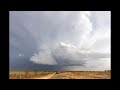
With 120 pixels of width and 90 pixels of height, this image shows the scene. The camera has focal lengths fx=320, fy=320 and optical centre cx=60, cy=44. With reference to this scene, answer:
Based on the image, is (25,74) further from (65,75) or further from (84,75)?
(84,75)

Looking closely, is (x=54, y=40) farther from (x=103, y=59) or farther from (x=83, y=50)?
(x=103, y=59)

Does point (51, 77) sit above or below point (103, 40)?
below

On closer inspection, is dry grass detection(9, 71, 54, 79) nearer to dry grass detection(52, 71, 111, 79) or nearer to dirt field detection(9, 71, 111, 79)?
dirt field detection(9, 71, 111, 79)

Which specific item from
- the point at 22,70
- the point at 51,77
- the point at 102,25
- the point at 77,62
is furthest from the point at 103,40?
the point at 22,70

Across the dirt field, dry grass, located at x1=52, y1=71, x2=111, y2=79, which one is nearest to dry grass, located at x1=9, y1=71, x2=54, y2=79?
the dirt field

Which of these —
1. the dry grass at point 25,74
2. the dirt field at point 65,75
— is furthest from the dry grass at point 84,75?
the dry grass at point 25,74

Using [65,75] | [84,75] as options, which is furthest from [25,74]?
[84,75]

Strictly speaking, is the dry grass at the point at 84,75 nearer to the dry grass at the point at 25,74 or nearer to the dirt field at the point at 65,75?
the dirt field at the point at 65,75
